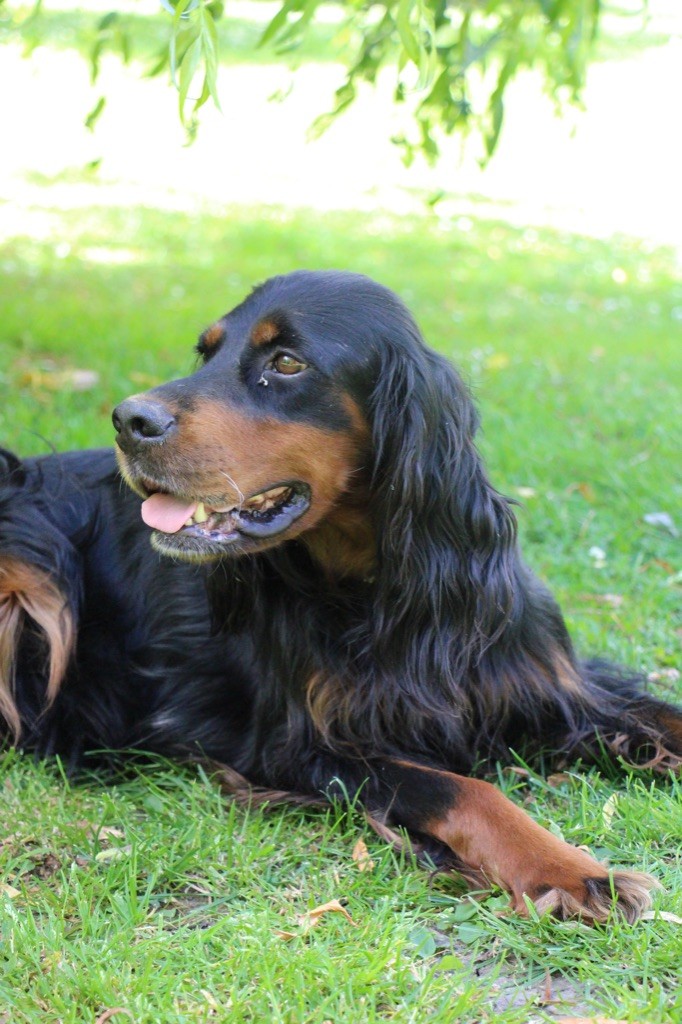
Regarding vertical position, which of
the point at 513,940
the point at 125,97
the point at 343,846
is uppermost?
the point at 513,940

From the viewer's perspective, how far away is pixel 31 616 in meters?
3.38

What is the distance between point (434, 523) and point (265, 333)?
60 cm

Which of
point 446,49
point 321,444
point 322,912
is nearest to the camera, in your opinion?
point 322,912

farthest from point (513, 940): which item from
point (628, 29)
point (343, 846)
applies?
point (628, 29)

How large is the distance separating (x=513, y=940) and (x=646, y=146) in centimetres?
1666

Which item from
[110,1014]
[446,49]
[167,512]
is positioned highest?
[446,49]

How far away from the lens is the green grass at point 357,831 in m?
2.14

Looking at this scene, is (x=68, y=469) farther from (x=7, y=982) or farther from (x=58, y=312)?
(x=58, y=312)

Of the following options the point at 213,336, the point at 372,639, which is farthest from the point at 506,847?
the point at 213,336

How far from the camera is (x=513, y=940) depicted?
2.28 meters

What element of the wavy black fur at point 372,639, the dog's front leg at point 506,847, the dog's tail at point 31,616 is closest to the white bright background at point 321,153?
the dog's tail at point 31,616

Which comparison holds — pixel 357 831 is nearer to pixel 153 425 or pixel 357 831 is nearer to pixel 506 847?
pixel 506 847

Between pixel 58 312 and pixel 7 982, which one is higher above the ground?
pixel 7 982

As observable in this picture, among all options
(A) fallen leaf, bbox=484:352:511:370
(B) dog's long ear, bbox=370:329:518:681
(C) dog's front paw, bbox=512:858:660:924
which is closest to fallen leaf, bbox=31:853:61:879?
(B) dog's long ear, bbox=370:329:518:681
